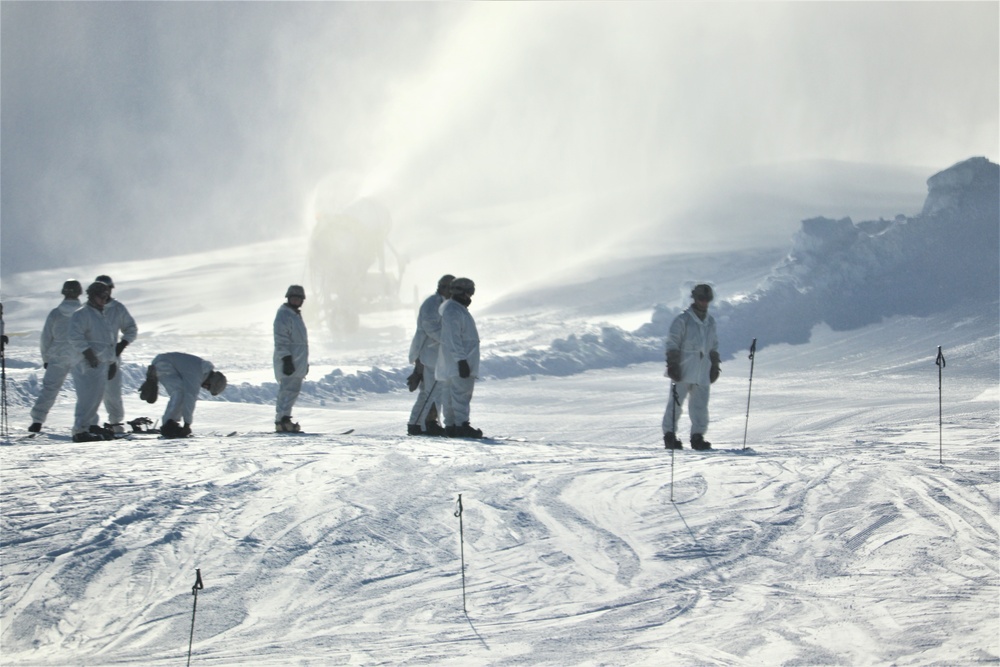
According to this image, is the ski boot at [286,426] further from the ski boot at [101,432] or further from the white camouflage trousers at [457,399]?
the ski boot at [101,432]

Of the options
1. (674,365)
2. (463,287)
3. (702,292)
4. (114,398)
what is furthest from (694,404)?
(114,398)

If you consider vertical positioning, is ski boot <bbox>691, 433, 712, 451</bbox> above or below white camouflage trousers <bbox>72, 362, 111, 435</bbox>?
below

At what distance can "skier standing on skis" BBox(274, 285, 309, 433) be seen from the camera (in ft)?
38.7

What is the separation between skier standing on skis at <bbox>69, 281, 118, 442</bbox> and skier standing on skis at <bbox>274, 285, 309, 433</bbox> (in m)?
1.96

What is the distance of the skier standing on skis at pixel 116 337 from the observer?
38.3ft

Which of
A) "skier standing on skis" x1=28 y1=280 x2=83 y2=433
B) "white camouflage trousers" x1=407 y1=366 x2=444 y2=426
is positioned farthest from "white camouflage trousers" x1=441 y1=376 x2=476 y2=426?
"skier standing on skis" x1=28 y1=280 x2=83 y2=433

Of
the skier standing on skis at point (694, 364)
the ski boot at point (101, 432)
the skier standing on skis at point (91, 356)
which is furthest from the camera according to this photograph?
the ski boot at point (101, 432)

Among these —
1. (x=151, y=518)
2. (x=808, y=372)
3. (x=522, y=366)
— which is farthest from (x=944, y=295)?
(x=151, y=518)

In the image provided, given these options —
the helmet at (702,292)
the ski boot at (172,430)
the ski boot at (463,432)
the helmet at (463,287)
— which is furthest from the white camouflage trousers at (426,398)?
→ the helmet at (702,292)

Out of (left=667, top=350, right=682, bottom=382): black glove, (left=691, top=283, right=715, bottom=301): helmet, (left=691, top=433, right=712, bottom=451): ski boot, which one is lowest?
(left=691, top=433, right=712, bottom=451): ski boot

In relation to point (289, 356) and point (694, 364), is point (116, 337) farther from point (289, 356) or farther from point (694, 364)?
point (694, 364)

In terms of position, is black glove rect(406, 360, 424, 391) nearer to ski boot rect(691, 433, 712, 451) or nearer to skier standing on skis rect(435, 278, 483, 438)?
skier standing on skis rect(435, 278, 483, 438)

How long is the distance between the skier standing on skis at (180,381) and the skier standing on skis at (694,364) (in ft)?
16.8

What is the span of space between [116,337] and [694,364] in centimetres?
673
